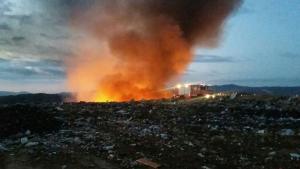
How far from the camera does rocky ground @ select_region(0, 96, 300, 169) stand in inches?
525

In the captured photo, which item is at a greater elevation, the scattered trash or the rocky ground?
the rocky ground

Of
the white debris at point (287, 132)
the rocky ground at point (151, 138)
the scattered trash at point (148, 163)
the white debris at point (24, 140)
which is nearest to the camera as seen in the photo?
the scattered trash at point (148, 163)

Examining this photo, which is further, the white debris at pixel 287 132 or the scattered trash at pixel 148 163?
the white debris at pixel 287 132

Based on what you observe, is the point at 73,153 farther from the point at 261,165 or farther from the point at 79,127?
the point at 261,165

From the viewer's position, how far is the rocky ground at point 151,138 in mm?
13328

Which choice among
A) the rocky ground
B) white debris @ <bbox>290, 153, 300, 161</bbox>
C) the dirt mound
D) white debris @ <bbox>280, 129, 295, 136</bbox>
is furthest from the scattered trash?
white debris @ <bbox>280, 129, 295, 136</bbox>

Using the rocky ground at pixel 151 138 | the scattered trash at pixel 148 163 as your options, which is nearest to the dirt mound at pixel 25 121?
the rocky ground at pixel 151 138

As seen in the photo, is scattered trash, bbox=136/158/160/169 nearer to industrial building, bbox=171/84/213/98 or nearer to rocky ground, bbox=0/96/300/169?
rocky ground, bbox=0/96/300/169

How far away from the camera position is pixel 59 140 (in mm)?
15422

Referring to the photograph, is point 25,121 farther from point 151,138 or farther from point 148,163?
point 148,163

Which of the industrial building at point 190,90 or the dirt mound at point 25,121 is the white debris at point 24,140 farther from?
the industrial building at point 190,90

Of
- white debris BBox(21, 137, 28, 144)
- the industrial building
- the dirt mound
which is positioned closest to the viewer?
white debris BBox(21, 137, 28, 144)

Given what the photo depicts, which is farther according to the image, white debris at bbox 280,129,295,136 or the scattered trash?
white debris at bbox 280,129,295,136

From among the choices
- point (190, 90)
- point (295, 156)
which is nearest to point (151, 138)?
point (295, 156)
